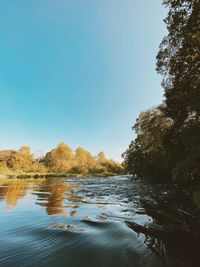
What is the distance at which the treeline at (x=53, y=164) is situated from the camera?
74.6m

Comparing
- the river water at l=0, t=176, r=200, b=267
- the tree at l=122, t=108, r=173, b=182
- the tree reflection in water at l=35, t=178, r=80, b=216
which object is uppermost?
the tree at l=122, t=108, r=173, b=182

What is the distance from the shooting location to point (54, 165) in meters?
89.6

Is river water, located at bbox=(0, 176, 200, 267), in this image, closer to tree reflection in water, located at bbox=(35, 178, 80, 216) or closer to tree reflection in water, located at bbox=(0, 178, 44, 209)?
tree reflection in water, located at bbox=(35, 178, 80, 216)

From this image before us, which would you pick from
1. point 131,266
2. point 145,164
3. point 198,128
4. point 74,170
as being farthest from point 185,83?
point 74,170

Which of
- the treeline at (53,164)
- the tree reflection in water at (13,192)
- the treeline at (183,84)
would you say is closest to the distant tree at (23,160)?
the treeline at (53,164)

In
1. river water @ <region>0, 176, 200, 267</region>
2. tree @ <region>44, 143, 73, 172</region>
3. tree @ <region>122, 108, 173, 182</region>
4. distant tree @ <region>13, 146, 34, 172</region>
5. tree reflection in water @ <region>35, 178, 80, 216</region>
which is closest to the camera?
river water @ <region>0, 176, 200, 267</region>

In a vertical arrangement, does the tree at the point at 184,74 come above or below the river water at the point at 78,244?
above

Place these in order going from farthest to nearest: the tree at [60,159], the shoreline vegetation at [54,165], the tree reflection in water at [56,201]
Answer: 1. the tree at [60,159]
2. the shoreline vegetation at [54,165]
3. the tree reflection in water at [56,201]

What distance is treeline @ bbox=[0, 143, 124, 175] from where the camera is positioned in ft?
245

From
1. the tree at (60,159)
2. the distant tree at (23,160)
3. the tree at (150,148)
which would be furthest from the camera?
the tree at (60,159)

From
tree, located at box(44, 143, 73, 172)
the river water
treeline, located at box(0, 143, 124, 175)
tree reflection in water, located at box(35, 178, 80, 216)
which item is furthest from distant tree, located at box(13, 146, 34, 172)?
the river water

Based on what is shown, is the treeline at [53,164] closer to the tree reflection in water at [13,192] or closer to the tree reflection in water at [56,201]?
the tree reflection in water at [13,192]

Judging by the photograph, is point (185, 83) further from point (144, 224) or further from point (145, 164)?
point (145, 164)

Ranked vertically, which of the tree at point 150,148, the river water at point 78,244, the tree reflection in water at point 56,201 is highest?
the tree at point 150,148
